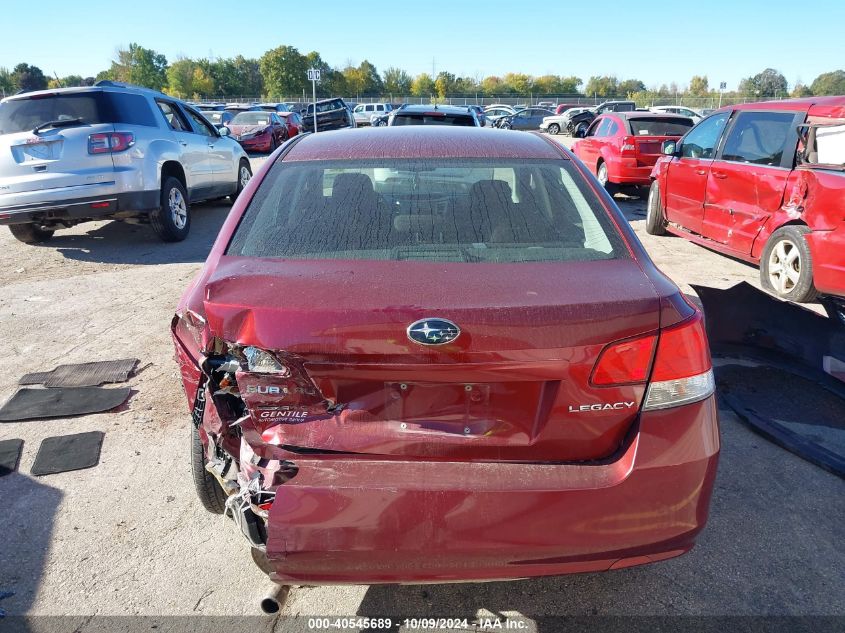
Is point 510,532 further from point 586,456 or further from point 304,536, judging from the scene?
point 304,536

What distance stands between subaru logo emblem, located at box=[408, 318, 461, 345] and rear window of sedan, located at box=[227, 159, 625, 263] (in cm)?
45

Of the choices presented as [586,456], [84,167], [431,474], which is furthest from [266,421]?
[84,167]

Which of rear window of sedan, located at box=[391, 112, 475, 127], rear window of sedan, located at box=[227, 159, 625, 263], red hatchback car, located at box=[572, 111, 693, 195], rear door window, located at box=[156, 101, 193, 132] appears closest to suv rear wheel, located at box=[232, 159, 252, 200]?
rear door window, located at box=[156, 101, 193, 132]

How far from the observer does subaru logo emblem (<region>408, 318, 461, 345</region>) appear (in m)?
1.81

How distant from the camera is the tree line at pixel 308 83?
7294 centimetres

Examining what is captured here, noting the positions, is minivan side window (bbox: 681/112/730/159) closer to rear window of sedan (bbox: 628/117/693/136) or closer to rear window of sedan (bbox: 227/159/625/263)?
rear window of sedan (bbox: 628/117/693/136)

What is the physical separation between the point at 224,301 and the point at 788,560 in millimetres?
2463

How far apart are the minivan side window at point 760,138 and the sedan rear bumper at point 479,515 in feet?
17.2

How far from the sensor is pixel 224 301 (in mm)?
1957

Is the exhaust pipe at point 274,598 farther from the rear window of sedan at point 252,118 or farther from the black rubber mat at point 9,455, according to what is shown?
the rear window of sedan at point 252,118

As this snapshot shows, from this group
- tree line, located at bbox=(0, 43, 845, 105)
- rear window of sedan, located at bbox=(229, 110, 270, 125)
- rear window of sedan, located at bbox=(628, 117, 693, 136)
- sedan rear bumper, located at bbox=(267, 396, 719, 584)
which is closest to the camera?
sedan rear bumper, located at bbox=(267, 396, 719, 584)

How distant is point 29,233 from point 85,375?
202 inches

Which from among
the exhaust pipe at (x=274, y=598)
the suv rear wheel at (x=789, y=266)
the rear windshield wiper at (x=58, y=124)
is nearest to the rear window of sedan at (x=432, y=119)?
the rear windshield wiper at (x=58, y=124)

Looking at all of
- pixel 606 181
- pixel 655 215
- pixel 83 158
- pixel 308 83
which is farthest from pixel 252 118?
pixel 308 83
